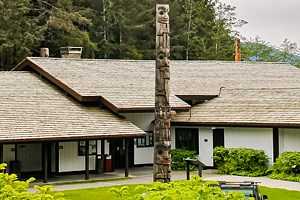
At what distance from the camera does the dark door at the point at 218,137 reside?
102ft

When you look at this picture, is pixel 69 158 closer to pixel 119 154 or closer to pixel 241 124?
pixel 119 154

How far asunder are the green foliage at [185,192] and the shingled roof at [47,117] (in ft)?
54.5

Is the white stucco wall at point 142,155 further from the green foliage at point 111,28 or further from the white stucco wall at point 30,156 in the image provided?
the green foliage at point 111,28

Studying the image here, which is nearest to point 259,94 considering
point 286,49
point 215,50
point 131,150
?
point 131,150

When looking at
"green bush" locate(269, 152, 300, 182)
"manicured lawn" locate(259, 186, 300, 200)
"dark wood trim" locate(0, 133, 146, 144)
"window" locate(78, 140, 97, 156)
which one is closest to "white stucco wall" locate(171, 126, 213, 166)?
"green bush" locate(269, 152, 300, 182)

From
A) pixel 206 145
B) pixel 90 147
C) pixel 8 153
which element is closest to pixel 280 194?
pixel 206 145

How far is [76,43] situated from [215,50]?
19235 millimetres

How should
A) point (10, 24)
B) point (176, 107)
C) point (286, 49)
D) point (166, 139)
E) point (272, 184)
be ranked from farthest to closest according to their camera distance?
point (286, 49), point (10, 24), point (176, 107), point (272, 184), point (166, 139)

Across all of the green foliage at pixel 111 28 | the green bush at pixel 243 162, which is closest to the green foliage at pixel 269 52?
the green foliage at pixel 111 28

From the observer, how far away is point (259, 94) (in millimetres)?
33312

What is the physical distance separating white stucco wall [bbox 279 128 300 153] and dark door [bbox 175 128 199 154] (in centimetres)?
476

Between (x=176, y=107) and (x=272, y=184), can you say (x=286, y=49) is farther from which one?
(x=272, y=184)

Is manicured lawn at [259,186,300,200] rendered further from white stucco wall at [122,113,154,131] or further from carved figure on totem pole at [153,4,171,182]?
white stucco wall at [122,113,154,131]

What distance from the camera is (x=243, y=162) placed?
2903 cm
